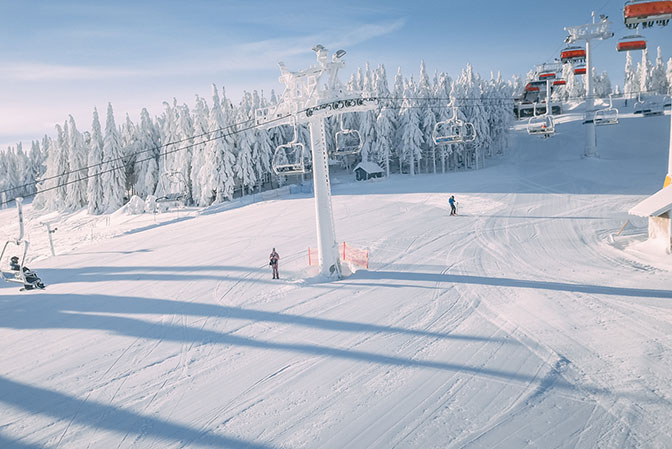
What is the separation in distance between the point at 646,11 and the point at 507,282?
10112 mm

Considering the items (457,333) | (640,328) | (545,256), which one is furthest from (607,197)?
(457,333)

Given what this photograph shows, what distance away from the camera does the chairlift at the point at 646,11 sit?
12.8 meters

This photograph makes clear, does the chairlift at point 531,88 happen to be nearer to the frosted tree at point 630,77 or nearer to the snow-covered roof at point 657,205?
the snow-covered roof at point 657,205

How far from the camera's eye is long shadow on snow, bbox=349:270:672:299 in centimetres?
1067

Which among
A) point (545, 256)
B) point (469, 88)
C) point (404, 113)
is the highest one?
point (469, 88)

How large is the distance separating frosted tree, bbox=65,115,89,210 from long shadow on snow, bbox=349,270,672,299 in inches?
2243

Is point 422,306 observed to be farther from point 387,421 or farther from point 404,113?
point 404,113

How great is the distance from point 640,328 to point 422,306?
480 centimetres

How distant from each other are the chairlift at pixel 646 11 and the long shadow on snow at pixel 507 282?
9.06m

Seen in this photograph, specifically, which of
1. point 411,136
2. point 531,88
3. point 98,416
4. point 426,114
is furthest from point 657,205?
point 426,114

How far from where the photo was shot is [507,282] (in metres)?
12.3

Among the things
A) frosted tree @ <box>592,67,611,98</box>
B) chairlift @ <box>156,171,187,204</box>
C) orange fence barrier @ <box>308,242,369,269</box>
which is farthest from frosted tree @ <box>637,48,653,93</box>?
orange fence barrier @ <box>308,242,369,269</box>

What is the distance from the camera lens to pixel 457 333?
353 inches

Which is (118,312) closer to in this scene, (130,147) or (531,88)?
(531,88)
